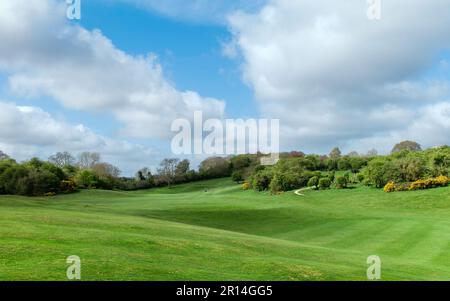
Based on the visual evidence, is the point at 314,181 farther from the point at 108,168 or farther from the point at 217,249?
the point at 108,168

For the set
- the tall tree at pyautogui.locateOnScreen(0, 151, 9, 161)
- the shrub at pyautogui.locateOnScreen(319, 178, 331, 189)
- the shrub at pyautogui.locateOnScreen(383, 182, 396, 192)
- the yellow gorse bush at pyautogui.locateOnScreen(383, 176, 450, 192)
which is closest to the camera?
the yellow gorse bush at pyautogui.locateOnScreen(383, 176, 450, 192)

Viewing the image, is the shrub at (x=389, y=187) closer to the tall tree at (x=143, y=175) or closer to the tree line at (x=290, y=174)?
the tree line at (x=290, y=174)

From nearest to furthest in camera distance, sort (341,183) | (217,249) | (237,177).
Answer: (217,249), (341,183), (237,177)

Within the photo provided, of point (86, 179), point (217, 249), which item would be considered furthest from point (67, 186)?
point (217, 249)

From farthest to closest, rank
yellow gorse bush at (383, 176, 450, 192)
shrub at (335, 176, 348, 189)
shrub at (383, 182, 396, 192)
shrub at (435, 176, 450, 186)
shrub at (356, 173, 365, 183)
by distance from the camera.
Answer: shrub at (356, 173, 365, 183) → shrub at (335, 176, 348, 189) → shrub at (383, 182, 396, 192) → yellow gorse bush at (383, 176, 450, 192) → shrub at (435, 176, 450, 186)

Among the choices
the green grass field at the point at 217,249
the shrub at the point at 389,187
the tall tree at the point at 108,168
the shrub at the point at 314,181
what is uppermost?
the tall tree at the point at 108,168

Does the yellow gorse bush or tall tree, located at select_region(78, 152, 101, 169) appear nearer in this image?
the yellow gorse bush

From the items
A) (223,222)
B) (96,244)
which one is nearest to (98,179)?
(223,222)

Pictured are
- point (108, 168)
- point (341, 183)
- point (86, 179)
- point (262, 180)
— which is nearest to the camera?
point (341, 183)

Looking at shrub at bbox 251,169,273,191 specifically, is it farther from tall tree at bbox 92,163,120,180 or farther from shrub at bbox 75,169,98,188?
tall tree at bbox 92,163,120,180

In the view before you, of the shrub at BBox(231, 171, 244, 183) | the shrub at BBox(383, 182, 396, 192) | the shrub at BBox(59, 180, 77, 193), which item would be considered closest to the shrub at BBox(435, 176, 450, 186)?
the shrub at BBox(383, 182, 396, 192)

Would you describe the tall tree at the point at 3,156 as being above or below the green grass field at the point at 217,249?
above

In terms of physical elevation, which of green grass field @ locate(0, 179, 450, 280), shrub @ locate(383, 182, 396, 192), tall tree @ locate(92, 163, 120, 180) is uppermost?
tall tree @ locate(92, 163, 120, 180)

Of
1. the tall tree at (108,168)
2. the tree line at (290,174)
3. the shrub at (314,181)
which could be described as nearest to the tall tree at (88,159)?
the tall tree at (108,168)
